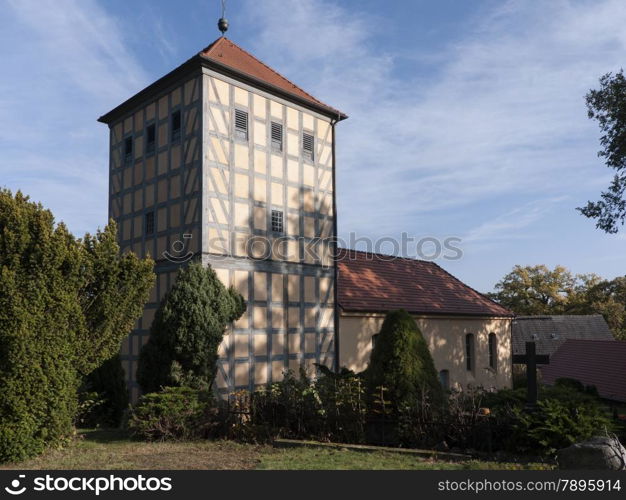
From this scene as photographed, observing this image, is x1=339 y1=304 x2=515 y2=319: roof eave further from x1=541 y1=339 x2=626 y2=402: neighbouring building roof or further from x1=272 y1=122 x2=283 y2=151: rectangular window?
x1=541 y1=339 x2=626 y2=402: neighbouring building roof

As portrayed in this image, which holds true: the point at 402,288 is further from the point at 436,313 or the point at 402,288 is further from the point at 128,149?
the point at 128,149

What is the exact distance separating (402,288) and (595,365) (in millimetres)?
15157

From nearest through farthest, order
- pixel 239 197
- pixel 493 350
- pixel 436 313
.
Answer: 1. pixel 239 197
2. pixel 436 313
3. pixel 493 350

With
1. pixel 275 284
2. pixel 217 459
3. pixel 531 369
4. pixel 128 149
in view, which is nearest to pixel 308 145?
pixel 275 284

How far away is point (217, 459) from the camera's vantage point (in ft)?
31.2

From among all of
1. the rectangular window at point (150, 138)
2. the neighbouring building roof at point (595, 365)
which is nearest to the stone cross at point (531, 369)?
the rectangular window at point (150, 138)

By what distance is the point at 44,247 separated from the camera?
9.77 m

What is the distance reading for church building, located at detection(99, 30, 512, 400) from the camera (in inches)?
627

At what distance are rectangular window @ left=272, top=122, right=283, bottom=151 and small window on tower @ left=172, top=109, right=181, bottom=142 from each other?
10.3ft

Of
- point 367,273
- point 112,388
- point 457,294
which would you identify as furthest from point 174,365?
point 457,294

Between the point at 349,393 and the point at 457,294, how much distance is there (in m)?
16.7

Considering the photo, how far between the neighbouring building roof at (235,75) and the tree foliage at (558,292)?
122 ft

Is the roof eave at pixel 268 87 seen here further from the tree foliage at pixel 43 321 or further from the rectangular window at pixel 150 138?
the tree foliage at pixel 43 321
